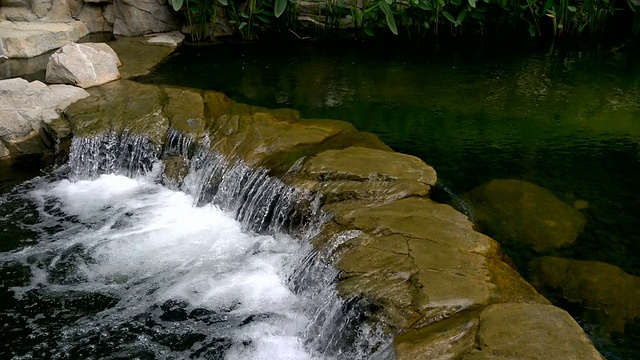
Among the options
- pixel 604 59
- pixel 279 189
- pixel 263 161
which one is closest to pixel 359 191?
pixel 279 189

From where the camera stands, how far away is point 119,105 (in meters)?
7.36

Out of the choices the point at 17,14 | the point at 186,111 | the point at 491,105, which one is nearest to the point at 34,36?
the point at 17,14

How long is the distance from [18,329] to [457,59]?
742cm

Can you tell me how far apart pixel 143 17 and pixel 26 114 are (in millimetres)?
4253

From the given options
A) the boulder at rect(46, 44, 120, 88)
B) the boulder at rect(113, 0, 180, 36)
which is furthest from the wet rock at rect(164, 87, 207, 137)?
the boulder at rect(113, 0, 180, 36)

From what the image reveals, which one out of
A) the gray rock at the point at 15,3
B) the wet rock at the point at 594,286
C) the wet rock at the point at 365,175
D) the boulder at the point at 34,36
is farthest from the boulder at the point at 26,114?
the wet rock at the point at 594,286

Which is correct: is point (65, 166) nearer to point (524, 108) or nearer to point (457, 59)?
point (524, 108)

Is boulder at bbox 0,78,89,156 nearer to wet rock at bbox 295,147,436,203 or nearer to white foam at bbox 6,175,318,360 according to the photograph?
white foam at bbox 6,175,318,360

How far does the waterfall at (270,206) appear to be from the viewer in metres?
3.98

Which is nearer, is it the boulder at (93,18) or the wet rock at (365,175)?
the wet rock at (365,175)

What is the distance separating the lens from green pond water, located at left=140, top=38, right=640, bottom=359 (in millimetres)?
5492

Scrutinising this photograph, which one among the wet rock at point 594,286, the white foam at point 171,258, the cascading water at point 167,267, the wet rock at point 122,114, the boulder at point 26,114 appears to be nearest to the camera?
the wet rock at point 594,286

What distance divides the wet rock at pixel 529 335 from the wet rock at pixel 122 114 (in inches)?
174

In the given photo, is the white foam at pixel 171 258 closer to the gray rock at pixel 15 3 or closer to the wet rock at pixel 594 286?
the wet rock at pixel 594 286
